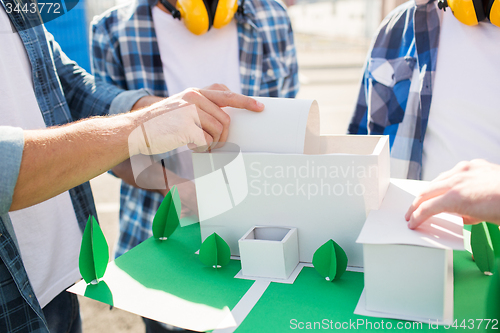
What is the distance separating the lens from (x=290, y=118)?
3.24 feet

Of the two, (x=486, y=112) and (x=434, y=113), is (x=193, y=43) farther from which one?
(x=486, y=112)

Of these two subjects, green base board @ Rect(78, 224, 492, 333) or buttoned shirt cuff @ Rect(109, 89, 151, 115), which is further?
buttoned shirt cuff @ Rect(109, 89, 151, 115)

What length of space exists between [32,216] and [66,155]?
0.48m

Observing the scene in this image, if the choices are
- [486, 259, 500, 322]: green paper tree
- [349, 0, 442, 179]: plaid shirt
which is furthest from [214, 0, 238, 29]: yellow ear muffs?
[486, 259, 500, 322]: green paper tree

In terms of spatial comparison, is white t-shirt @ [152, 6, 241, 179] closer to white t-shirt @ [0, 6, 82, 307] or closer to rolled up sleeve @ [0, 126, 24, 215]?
white t-shirt @ [0, 6, 82, 307]

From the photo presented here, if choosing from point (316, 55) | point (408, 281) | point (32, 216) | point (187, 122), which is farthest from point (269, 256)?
point (316, 55)

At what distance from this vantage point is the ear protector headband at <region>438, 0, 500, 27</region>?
1281 millimetres

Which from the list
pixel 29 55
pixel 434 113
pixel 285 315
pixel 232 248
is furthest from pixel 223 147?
pixel 434 113

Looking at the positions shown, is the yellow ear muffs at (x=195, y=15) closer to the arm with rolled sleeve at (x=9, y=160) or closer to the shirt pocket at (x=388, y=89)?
the shirt pocket at (x=388, y=89)

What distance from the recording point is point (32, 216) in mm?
1224

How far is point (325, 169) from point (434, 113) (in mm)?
890

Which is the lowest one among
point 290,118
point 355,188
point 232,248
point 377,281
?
point 232,248

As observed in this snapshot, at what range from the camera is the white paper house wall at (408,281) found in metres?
0.71

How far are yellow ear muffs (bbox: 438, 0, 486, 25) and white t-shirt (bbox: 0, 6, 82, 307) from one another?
150 cm
